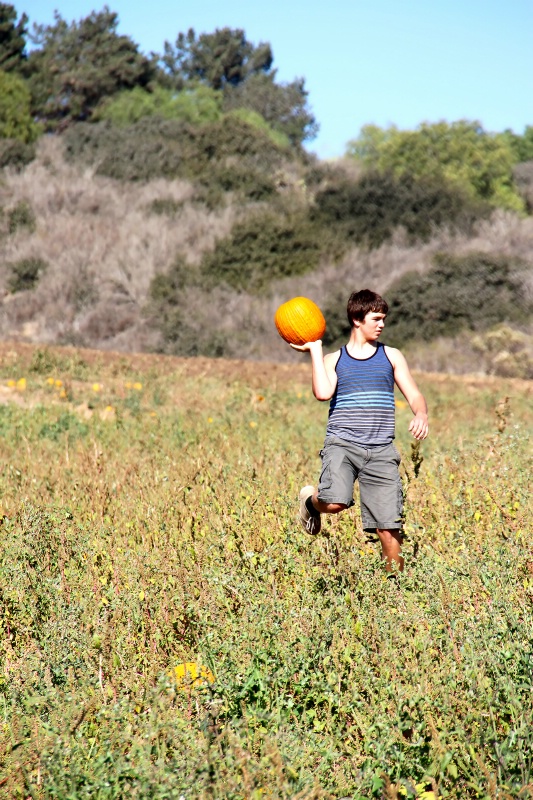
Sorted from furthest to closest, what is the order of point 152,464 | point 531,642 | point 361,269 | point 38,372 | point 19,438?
1. point 361,269
2. point 38,372
3. point 19,438
4. point 152,464
5. point 531,642

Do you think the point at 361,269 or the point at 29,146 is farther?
the point at 29,146

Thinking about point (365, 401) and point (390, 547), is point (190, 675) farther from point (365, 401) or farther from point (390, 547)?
point (365, 401)

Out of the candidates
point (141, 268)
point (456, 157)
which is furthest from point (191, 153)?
point (456, 157)

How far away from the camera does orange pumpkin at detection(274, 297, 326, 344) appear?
523 centimetres

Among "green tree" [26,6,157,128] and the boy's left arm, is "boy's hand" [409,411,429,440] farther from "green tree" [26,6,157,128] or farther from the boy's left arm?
"green tree" [26,6,157,128]

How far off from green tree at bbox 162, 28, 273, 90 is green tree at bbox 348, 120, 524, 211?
1795cm

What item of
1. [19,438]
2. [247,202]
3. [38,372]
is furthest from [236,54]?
[19,438]

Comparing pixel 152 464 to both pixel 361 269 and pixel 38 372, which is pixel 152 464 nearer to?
pixel 38 372

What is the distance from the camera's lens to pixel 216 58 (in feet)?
169

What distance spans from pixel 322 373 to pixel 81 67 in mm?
41560

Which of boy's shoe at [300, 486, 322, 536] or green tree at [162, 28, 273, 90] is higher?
green tree at [162, 28, 273, 90]

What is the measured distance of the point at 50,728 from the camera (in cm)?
327

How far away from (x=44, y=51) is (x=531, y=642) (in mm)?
45440

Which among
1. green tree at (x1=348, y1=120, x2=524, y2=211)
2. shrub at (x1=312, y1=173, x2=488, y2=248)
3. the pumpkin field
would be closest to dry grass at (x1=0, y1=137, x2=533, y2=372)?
shrub at (x1=312, y1=173, x2=488, y2=248)
